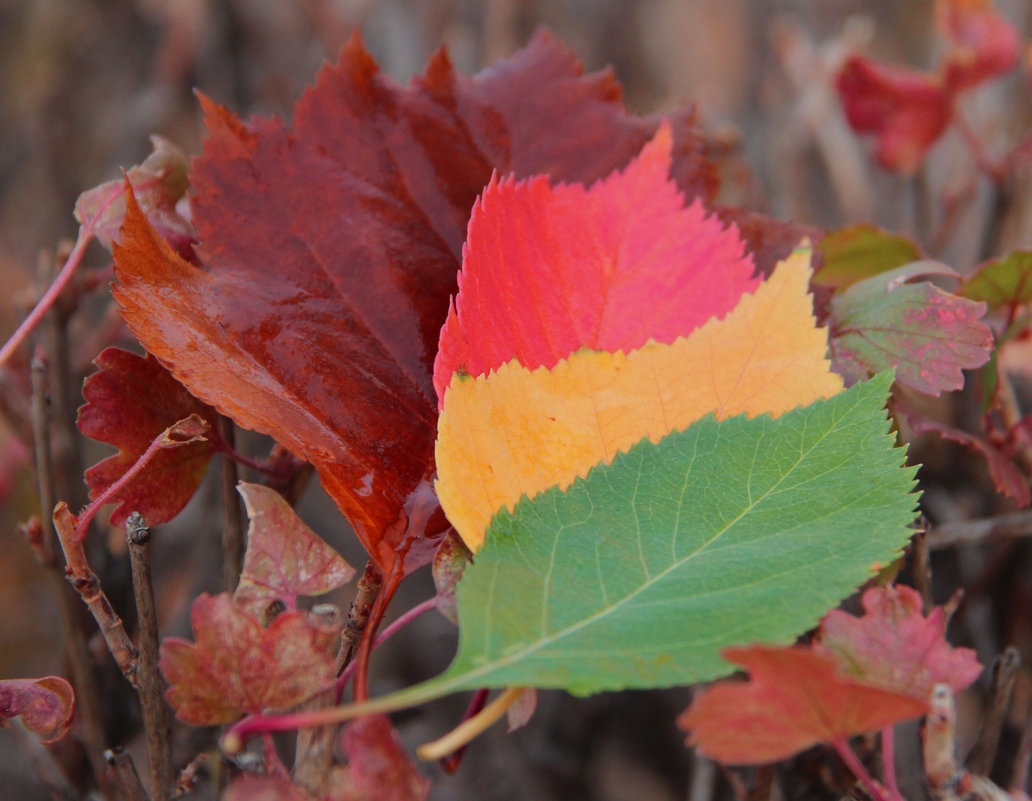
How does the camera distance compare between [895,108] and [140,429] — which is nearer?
[140,429]

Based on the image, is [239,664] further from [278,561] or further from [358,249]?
[358,249]

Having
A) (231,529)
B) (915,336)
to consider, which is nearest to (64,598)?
(231,529)

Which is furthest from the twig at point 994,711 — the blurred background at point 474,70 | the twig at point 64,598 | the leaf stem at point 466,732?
the twig at point 64,598

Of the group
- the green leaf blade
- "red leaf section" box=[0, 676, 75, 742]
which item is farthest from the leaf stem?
"red leaf section" box=[0, 676, 75, 742]

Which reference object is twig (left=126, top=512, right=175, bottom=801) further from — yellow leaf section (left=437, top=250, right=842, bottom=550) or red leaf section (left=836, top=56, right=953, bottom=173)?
red leaf section (left=836, top=56, right=953, bottom=173)

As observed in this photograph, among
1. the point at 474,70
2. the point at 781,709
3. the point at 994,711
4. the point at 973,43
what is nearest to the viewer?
the point at 781,709

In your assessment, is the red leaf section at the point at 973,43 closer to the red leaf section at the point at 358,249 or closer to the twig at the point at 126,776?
the red leaf section at the point at 358,249
